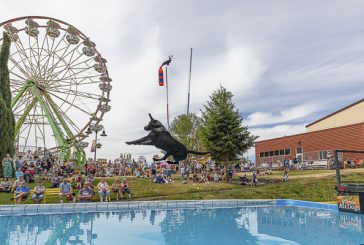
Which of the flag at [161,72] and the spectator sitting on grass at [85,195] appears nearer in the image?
the spectator sitting on grass at [85,195]

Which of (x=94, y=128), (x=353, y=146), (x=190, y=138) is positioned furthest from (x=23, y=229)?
(x=353, y=146)

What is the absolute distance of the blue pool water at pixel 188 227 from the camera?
7738 mm

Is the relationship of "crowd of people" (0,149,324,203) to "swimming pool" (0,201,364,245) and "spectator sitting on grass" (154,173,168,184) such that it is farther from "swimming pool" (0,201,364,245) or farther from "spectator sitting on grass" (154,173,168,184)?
"swimming pool" (0,201,364,245)

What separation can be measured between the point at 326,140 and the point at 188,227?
29090mm

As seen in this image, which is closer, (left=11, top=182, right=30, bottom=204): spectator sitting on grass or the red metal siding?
(left=11, top=182, right=30, bottom=204): spectator sitting on grass

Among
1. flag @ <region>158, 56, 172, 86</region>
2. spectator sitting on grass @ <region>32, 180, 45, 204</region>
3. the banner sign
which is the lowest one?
the banner sign

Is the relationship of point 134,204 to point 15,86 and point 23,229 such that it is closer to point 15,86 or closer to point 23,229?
point 23,229

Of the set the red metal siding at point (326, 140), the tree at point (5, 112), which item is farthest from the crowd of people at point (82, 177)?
the red metal siding at point (326, 140)

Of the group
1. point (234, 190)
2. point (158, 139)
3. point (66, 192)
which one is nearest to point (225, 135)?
point (234, 190)

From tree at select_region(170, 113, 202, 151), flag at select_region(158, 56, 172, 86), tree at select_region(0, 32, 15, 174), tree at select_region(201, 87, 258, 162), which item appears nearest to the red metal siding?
tree at select_region(170, 113, 202, 151)

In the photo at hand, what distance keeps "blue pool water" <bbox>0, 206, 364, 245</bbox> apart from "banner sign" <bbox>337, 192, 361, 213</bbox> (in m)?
0.29

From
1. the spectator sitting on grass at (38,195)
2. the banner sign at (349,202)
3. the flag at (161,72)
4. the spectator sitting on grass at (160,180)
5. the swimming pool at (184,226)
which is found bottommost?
the swimming pool at (184,226)

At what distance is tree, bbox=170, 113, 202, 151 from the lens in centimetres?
3691

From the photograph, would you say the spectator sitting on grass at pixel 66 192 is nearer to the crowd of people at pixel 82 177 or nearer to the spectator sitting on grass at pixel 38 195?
the crowd of people at pixel 82 177
